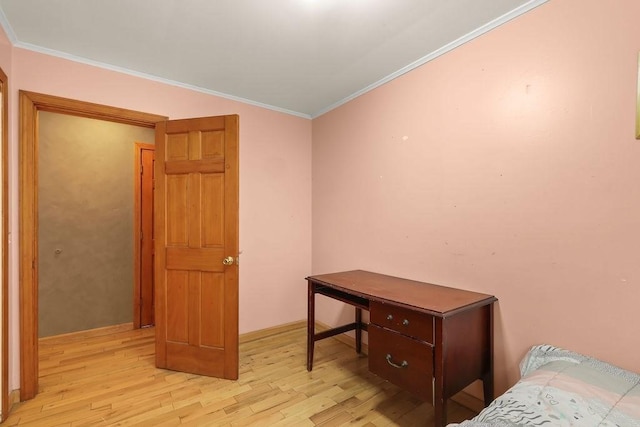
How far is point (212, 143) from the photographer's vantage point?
2.43 metres

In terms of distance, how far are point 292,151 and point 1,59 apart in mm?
2353

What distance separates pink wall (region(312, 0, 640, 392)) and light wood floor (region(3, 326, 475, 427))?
846 millimetres

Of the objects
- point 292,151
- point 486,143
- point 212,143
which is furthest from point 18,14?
point 486,143

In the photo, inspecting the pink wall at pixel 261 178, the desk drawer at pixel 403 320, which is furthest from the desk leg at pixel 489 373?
the pink wall at pixel 261 178

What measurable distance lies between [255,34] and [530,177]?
198 centimetres

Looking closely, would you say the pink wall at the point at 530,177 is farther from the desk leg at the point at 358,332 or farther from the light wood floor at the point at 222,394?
the light wood floor at the point at 222,394

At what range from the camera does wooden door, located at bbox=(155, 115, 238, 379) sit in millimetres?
2377

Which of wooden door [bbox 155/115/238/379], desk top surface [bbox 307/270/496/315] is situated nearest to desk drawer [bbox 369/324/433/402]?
desk top surface [bbox 307/270/496/315]

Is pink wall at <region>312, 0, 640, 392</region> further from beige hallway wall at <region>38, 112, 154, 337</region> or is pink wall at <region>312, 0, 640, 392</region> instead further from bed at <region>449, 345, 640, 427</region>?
beige hallway wall at <region>38, 112, 154, 337</region>

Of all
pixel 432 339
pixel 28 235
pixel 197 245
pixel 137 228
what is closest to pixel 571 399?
pixel 432 339

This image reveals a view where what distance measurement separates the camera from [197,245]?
8.06 feet

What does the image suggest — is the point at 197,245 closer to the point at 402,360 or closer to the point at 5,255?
the point at 5,255

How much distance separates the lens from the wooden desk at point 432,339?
1.58 meters

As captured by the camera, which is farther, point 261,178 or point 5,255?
point 261,178
